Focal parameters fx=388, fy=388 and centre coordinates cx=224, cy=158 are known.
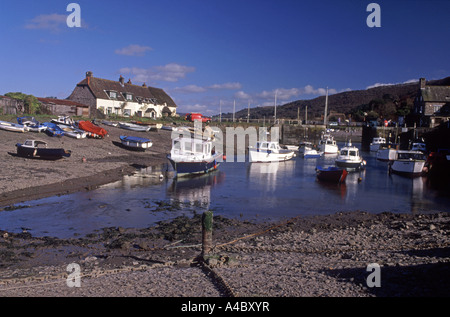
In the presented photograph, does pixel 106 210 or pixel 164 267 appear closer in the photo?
pixel 164 267

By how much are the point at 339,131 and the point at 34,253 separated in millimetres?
85965

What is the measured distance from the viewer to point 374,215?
61.7ft

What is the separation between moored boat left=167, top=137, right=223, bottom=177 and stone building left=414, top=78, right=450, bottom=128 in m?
47.2

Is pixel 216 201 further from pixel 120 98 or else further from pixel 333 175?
pixel 120 98

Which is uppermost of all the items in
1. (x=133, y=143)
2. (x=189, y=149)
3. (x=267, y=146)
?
(x=133, y=143)

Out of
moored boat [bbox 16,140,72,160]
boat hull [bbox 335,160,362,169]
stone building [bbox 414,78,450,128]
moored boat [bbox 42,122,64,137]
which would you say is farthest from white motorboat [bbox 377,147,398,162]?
moored boat [bbox 16,140,72,160]

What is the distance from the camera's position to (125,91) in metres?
70.1

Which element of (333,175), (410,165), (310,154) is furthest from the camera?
(310,154)

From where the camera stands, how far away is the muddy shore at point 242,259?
26.5 ft

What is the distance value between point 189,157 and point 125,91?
44.0 metres

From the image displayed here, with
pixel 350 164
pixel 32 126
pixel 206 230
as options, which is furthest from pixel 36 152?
pixel 350 164
